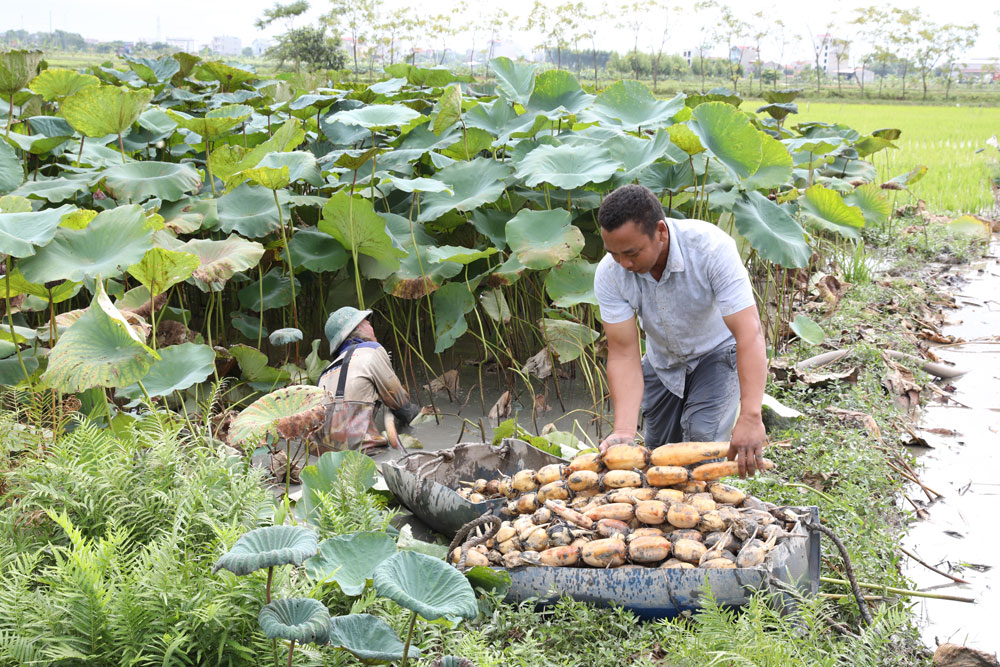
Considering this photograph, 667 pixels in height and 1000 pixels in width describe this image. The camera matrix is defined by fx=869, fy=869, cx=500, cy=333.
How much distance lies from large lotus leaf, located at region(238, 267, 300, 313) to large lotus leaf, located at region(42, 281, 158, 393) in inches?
69.7

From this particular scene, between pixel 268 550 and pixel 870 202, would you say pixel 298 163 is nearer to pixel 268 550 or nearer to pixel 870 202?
pixel 268 550

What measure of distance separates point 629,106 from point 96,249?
9.09 ft

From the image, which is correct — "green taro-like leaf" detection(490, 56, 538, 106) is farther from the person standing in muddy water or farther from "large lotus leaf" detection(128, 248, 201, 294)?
"large lotus leaf" detection(128, 248, 201, 294)

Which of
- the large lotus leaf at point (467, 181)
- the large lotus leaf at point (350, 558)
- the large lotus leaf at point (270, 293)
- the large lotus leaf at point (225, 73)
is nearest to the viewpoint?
the large lotus leaf at point (350, 558)

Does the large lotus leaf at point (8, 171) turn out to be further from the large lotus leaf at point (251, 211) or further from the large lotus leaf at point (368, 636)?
the large lotus leaf at point (368, 636)

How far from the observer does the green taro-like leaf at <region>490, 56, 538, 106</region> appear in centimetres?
487

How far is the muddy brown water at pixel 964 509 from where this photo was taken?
8.11 ft

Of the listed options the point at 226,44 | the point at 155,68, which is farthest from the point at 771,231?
the point at 226,44

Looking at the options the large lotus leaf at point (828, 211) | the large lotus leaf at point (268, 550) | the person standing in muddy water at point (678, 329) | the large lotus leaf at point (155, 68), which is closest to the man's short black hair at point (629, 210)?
the person standing in muddy water at point (678, 329)

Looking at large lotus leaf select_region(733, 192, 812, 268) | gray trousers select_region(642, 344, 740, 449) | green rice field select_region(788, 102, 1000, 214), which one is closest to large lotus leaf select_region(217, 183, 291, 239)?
gray trousers select_region(642, 344, 740, 449)

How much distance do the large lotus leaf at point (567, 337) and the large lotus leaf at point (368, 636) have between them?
2.45 meters

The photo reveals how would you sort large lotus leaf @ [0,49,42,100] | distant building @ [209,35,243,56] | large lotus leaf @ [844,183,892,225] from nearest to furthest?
large lotus leaf @ [0,49,42,100] → large lotus leaf @ [844,183,892,225] → distant building @ [209,35,243,56]

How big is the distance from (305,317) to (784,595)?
11.5ft

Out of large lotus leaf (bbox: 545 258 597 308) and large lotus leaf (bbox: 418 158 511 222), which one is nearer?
large lotus leaf (bbox: 545 258 597 308)
